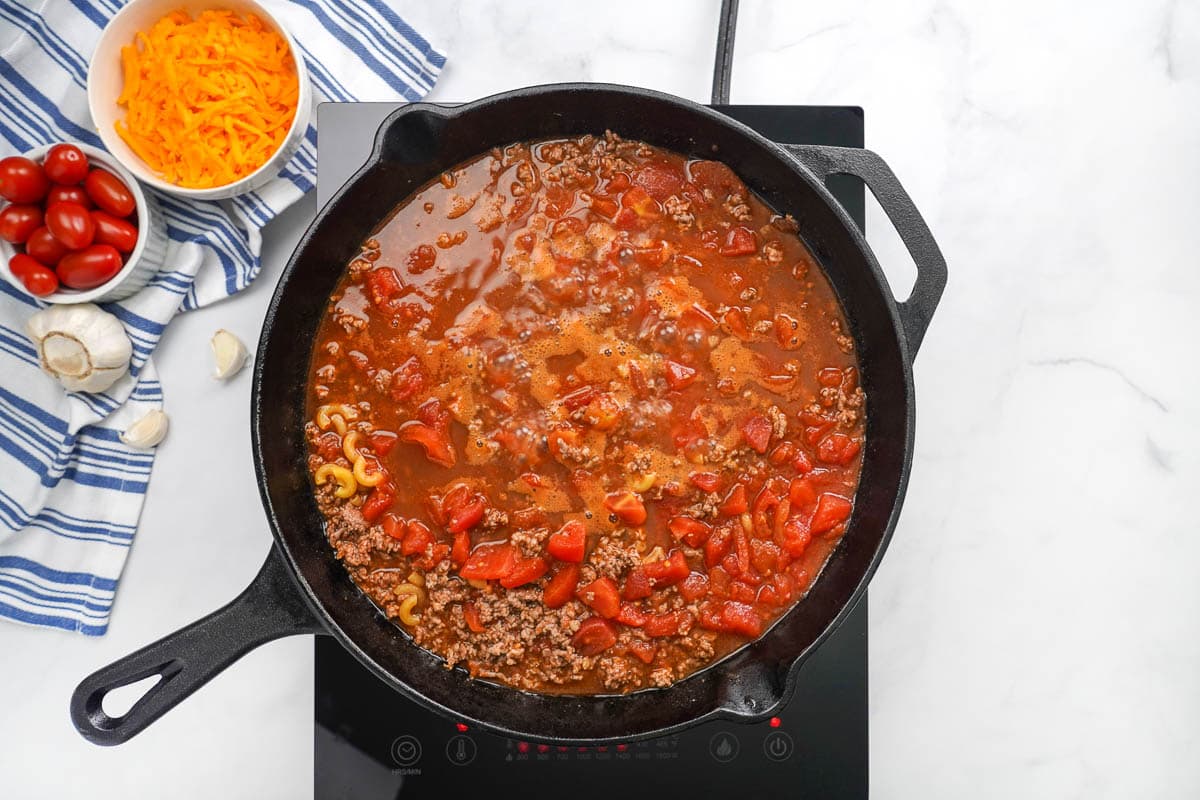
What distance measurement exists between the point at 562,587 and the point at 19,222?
2187mm

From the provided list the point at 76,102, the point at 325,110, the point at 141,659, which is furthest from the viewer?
the point at 76,102

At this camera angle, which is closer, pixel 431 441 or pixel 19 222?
pixel 431 441

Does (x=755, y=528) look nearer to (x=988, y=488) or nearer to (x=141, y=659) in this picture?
(x=988, y=488)

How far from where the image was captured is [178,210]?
3.57 metres

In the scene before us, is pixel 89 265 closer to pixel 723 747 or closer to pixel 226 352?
pixel 226 352

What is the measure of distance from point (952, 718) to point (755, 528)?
4.11 feet

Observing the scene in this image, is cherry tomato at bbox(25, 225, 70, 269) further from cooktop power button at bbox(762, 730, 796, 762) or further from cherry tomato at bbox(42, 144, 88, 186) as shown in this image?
cooktop power button at bbox(762, 730, 796, 762)

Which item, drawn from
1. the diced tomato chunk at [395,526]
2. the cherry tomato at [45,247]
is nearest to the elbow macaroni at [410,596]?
the diced tomato chunk at [395,526]

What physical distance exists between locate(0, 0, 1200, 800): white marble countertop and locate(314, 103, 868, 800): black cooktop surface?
34 centimetres

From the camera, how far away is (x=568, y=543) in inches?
118

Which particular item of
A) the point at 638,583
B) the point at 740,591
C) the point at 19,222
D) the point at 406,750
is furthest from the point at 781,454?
the point at 19,222

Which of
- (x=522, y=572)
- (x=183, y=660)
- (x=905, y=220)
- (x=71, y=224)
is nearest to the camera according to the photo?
(x=183, y=660)

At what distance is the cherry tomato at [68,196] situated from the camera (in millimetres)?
3328

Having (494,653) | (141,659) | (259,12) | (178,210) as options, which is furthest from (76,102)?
(494,653)
